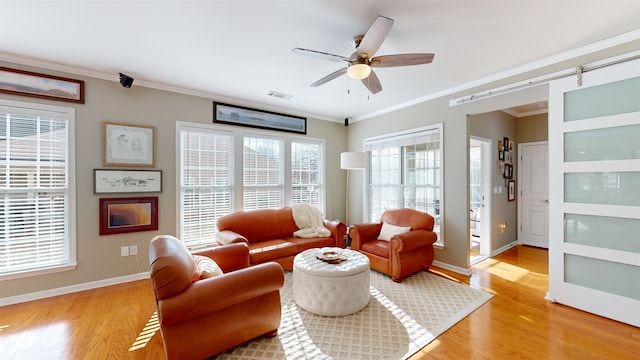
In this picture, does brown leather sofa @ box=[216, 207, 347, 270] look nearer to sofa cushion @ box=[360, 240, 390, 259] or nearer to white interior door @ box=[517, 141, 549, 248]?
sofa cushion @ box=[360, 240, 390, 259]

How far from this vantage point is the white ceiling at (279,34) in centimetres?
196

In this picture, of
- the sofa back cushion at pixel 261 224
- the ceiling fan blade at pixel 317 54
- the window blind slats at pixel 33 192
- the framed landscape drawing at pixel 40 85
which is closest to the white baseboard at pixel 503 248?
the sofa back cushion at pixel 261 224

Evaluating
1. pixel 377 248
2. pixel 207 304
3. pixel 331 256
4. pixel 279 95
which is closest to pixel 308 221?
pixel 377 248

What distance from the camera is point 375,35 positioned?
1883 mm

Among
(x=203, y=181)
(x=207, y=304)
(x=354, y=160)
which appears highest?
(x=354, y=160)

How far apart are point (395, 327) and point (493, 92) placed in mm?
3106

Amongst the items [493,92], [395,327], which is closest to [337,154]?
[493,92]

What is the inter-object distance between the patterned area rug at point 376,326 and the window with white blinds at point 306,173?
2187 millimetres

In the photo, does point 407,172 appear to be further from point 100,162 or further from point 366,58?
point 100,162

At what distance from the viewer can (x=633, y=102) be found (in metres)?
2.31

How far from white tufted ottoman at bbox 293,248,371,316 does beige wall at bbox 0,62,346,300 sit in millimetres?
2333

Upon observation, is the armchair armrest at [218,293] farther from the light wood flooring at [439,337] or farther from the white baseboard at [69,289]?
the white baseboard at [69,289]

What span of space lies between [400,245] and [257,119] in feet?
10.3

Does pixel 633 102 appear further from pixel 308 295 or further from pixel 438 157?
pixel 308 295
